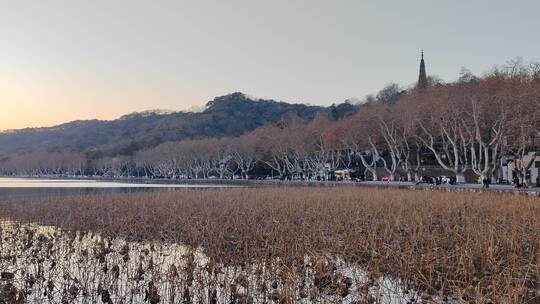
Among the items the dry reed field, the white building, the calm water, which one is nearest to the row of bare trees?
the white building

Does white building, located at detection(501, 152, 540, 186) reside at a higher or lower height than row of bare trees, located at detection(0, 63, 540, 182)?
lower

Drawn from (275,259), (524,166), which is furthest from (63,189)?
(275,259)

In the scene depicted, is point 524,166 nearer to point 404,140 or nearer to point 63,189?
point 404,140

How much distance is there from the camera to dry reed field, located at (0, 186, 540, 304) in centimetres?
812

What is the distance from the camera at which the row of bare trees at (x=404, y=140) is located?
131 feet

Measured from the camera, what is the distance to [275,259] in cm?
1014

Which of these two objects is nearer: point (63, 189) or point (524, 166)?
point (524, 166)

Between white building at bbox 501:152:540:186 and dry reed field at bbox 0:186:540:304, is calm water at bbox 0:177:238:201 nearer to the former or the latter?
dry reed field at bbox 0:186:540:304

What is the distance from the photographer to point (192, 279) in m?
8.80

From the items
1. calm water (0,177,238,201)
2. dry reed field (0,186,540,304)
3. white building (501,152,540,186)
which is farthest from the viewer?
white building (501,152,540,186)

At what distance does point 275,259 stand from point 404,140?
4925cm

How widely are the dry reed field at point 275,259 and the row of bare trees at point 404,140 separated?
74.6 ft

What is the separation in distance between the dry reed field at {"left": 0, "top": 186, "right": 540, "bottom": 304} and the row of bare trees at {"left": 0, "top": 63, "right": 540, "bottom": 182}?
22727 millimetres

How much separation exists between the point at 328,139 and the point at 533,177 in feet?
84.4
